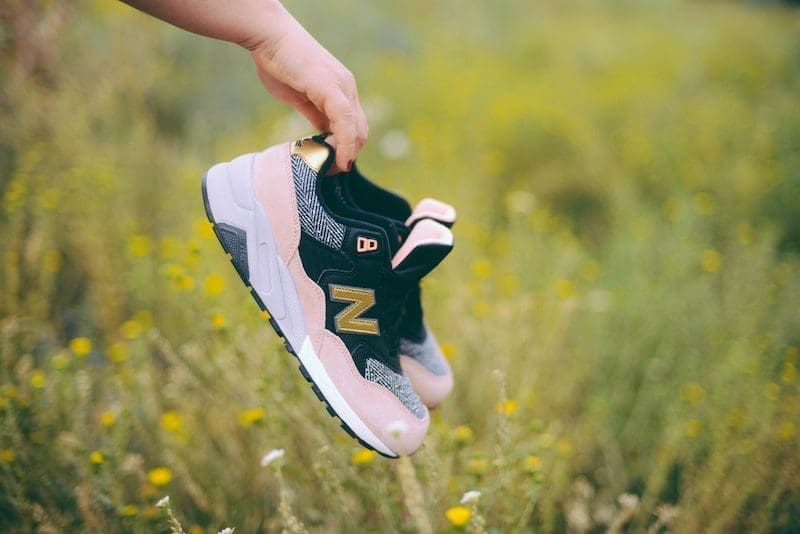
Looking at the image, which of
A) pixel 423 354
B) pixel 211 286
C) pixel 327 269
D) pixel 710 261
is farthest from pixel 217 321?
pixel 710 261

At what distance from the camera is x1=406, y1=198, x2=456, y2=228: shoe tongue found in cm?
109

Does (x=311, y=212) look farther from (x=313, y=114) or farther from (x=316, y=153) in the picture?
(x=313, y=114)

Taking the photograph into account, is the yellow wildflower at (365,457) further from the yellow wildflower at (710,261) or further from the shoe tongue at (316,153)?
the yellow wildflower at (710,261)

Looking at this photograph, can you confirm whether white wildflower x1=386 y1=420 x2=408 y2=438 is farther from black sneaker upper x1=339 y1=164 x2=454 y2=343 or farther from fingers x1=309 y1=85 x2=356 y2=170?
fingers x1=309 y1=85 x2=356 y2=170

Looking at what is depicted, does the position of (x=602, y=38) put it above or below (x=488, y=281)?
above

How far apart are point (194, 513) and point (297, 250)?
0.81 m

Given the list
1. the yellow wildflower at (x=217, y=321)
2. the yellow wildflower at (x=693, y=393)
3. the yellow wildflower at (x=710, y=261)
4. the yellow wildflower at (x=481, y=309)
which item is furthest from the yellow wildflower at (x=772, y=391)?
the yellow wildflower at (x=217, y=321)

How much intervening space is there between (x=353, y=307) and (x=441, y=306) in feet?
3.08

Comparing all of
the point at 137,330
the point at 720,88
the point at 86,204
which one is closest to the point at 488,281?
the point at 137,330

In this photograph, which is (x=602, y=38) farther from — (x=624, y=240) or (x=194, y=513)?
(x=194, y=513)

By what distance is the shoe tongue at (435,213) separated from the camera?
1090mm

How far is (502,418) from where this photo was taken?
109 centimetres

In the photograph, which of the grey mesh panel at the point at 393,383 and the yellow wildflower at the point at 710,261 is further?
the yellow wildflower at the point at 710,261

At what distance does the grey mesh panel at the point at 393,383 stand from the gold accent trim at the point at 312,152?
40cm
